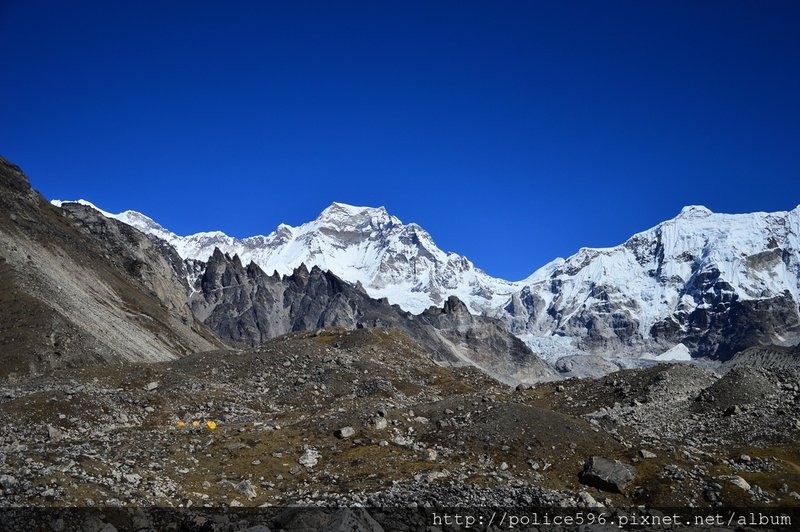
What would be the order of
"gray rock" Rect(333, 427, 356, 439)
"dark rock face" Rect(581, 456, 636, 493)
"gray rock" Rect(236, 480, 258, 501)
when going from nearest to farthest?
1. "gray rock" Rect(236, 480, 258, 501)
2. "dark rock face" Rect(581, 456, 636, 493)
3. "gray rock" Rect(333, 427, 356, 439)

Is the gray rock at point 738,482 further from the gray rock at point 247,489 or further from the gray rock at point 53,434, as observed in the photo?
the gray rock at point 53,434

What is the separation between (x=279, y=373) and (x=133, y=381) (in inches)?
477

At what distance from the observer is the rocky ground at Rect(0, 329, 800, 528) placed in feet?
94.9

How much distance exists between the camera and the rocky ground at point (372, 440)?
94.9ft

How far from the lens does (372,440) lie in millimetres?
37625

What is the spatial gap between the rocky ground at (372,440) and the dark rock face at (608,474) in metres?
0.10

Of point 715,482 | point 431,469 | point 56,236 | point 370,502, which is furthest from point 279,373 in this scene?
point 56,236

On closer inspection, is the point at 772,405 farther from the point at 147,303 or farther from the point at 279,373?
the point at 147,303

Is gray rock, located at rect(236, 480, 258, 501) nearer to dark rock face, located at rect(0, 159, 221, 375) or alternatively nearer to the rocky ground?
the rocky ground

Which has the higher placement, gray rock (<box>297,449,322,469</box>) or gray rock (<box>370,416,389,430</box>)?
gray rock (<box>370,416,389,430</box>)

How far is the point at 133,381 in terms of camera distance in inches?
2019

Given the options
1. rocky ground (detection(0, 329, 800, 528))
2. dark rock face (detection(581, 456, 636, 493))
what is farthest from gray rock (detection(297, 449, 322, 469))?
dark rock face (detection(581, 456, 636, 493))

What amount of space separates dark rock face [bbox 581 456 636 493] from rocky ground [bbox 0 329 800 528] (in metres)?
0.10

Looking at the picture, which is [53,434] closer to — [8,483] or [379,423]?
[8,483]
